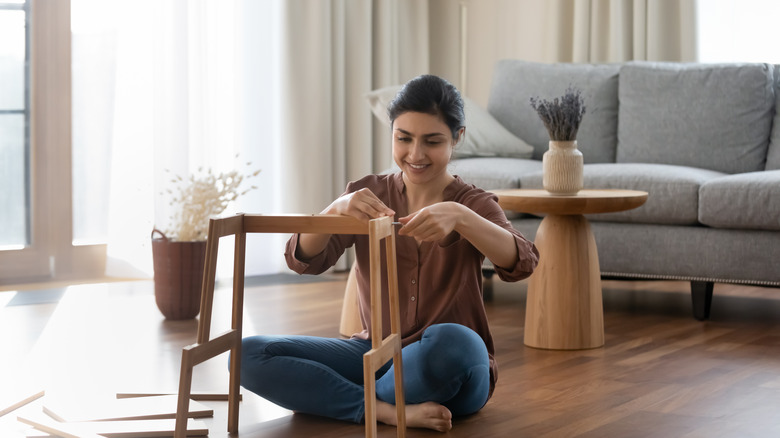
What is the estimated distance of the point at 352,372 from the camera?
1.87 meters

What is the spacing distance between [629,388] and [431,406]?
0.60 m

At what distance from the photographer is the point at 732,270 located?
2.96 meters

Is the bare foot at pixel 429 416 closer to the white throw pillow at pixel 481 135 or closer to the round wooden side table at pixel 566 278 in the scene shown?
the round wooden side table at pixel 566 278

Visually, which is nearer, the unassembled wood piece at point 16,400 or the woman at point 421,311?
the woman at point 421,311

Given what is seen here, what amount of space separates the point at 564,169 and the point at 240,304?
4.26 ft

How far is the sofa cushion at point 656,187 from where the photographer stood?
304cm

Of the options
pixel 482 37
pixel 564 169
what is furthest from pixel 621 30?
pixel 564 169

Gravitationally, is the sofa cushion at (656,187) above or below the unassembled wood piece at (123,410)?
above

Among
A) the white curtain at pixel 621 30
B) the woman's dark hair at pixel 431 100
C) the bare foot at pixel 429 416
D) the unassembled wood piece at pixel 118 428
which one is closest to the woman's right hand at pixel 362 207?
the woman's dark hair at pixel 431 100

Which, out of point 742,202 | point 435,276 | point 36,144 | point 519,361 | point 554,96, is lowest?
point 519,361

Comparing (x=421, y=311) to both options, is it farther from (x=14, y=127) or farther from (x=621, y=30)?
(x=621, y=30)

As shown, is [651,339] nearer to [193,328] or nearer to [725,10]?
[193,328]

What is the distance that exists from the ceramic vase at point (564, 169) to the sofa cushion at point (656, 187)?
1.57 ft

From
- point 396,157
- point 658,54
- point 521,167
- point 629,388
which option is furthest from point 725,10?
point 396,157
